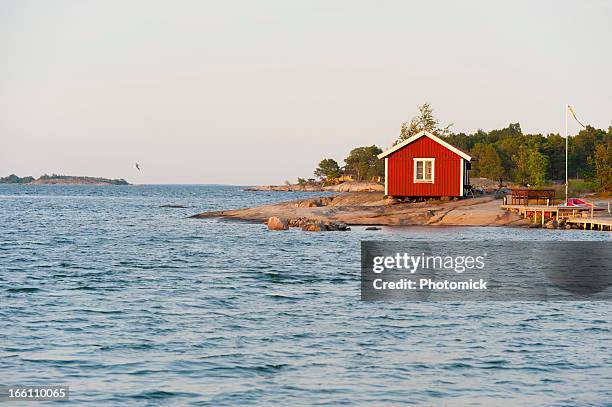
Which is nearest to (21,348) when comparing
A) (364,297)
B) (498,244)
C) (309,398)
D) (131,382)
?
(131,382)

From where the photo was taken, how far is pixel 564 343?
57.1 feet

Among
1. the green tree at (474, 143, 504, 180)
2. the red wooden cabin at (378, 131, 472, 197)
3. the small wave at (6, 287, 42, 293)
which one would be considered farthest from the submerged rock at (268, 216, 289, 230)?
the green tree at (474, 143, 504, 180)

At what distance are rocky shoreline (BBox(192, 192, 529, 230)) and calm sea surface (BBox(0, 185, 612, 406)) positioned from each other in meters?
21.8

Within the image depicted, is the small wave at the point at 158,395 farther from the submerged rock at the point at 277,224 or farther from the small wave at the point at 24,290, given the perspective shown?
the submerged rock at the point at 277,224

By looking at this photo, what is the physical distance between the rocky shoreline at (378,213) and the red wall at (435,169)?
3.55 feet

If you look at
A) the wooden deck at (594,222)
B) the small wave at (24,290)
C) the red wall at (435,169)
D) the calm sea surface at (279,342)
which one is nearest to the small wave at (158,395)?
the calm sea surface at (279,342)

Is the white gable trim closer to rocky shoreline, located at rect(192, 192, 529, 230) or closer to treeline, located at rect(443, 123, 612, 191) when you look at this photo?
rocky shoreline, located at rect(192, 192, 529, 230)

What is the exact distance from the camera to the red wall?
191ft

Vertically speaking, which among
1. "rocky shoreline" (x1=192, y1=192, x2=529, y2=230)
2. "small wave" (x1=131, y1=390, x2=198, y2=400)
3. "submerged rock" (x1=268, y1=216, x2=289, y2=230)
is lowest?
"small wave" (x1=131, y1=390, x2=198, y2=400)

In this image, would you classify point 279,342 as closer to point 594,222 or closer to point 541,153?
point 594,222

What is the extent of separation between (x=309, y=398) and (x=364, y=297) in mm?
10420

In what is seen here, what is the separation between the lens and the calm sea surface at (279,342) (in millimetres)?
13867

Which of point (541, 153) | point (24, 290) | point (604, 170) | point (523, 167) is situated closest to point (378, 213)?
point (604, 170)

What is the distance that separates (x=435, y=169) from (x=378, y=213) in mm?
5656
